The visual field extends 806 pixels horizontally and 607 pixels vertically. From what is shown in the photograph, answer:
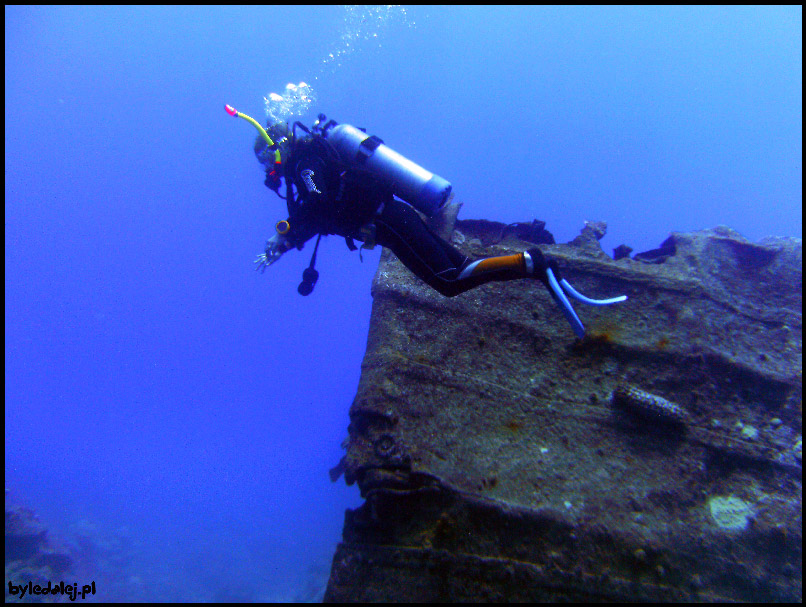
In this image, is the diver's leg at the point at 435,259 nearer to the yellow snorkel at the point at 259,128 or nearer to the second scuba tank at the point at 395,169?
the second scuba tank at the point at 395,169

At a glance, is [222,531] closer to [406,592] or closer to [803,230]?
[406,592]

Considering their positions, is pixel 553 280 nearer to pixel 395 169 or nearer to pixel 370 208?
pixel 370 208

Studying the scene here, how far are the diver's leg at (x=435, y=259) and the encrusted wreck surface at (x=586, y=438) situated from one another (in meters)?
0.91

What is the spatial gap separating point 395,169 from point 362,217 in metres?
0.80

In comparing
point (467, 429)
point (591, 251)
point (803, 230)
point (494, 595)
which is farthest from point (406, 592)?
A: point (803, 230)

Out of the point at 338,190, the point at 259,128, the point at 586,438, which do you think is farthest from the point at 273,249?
the point at 586,438

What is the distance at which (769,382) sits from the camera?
150 inches

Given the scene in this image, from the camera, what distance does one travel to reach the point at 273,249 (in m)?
4.21

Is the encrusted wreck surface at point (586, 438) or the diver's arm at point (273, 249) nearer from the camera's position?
the encrusted wreck surface at point (586, 438)

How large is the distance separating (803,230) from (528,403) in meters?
4.65

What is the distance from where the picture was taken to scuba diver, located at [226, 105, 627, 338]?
358 centimetres

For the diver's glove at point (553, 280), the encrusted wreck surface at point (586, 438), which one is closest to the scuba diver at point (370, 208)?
the diver's glove at point (553, 280)

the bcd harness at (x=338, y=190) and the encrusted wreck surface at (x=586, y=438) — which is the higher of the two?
the bcd harness at (x=338, y=190)

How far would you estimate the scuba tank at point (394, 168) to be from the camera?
4.22 metres
